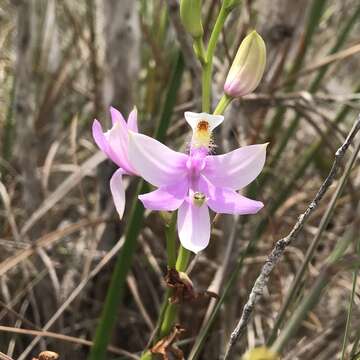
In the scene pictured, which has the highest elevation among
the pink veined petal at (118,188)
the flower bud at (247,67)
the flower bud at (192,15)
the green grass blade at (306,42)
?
the green grass blade at (306,42)

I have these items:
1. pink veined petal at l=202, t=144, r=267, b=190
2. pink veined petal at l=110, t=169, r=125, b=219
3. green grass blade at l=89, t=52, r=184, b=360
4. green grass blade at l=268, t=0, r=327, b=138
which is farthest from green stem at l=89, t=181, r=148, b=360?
green grass blade at l=268, t=0, r=327, b=138

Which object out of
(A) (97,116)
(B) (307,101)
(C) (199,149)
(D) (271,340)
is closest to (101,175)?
(A) (97,116)

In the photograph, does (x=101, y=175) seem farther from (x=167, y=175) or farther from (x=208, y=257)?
(x=167, y=175)

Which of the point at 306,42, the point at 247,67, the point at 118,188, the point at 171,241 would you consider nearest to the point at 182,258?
→ the point at 171,241

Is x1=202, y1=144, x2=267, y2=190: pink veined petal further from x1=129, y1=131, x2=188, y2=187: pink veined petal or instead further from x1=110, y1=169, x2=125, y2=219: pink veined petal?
x1=110, y1=169, x2=125, y2=219: pink veined petal

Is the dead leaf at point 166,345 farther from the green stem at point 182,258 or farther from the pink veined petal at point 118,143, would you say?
the pink veined petal at point 118,143

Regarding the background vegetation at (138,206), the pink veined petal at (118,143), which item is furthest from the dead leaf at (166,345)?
the background vegetation at (138,206)

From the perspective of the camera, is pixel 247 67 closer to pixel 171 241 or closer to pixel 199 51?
pixel 199 51
